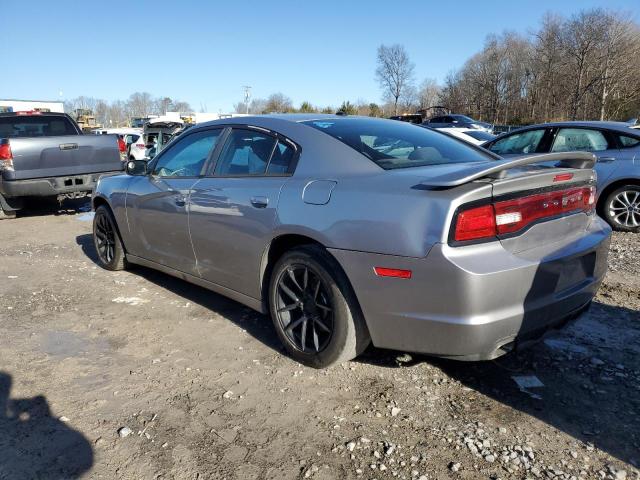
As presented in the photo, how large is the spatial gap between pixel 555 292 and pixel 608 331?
1.32 meters

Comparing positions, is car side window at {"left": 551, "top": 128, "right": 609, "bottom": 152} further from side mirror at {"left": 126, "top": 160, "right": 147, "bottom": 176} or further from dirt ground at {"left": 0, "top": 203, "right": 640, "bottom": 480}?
side mirror at {"left": 126, "top": 160, "right": 147, "bottom": 176}

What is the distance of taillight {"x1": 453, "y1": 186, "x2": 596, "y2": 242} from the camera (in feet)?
7.77

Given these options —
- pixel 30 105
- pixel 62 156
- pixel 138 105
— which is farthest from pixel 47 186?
pixel 138 105

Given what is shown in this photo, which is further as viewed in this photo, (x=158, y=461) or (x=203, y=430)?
(x=203, y=430)

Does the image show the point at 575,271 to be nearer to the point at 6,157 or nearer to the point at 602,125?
the point at 602,125

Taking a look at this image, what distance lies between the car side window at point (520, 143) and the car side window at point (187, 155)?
5.42m

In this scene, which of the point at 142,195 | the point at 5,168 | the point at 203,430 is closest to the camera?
the point at 203,430

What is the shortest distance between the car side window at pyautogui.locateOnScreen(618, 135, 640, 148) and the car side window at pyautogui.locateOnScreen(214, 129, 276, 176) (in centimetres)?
551

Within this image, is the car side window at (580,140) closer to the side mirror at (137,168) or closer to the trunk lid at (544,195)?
the trunk lid at (544,195)

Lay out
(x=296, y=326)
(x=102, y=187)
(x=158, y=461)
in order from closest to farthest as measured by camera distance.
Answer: (x=158, y=461) → (x=296, y=326) → (x=102, y=187)

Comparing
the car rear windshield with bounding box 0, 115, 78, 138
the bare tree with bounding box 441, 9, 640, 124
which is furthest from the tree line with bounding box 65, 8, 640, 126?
the car rear windshield with bounding box 0, 115, 78, 138

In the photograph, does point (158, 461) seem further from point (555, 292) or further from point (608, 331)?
point (608, 331)

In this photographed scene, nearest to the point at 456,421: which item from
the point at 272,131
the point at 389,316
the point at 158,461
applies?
the point at 389,316

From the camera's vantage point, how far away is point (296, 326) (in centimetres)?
318
